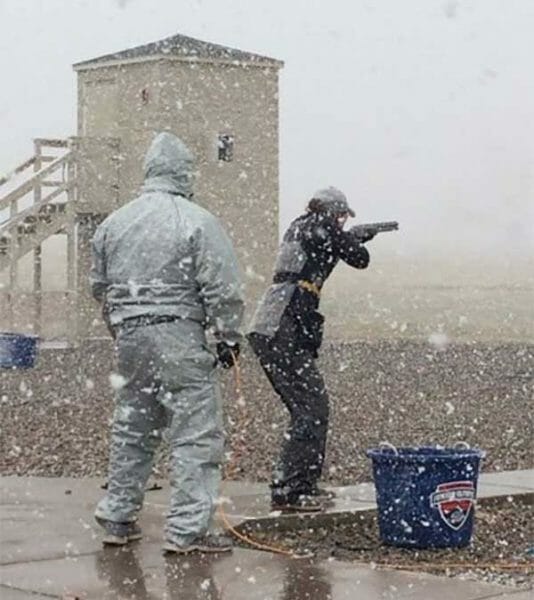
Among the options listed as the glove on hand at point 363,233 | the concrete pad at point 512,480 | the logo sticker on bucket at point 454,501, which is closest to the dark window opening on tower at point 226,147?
the concrete pad at point 512,480

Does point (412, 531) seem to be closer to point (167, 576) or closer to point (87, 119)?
point (167, 576)

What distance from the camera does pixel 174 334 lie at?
23.7ft

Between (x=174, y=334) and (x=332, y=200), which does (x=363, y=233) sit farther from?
(x=174, y=334)

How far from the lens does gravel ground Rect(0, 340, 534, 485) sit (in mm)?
12383

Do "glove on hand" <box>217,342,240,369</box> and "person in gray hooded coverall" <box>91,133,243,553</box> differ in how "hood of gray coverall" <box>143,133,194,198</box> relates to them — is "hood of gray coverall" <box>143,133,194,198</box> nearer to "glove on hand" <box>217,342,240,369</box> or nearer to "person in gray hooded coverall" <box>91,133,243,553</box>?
"person in gray hooded coverall" <box>91,133,243,553</box>

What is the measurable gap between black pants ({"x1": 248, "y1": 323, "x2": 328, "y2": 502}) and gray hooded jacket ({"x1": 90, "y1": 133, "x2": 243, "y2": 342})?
4.04 ft

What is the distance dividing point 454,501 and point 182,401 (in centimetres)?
134

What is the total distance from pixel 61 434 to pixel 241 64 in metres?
17.9

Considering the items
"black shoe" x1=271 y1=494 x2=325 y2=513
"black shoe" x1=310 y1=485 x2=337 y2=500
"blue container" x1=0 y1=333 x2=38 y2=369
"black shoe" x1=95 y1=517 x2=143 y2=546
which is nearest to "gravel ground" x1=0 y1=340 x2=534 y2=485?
"blue container" x1=0 y1=333 x2=38 y2=369

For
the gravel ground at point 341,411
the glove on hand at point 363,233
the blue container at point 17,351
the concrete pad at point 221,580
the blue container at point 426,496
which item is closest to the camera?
the concrete pad at point 221,580

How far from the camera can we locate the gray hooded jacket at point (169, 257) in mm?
7141

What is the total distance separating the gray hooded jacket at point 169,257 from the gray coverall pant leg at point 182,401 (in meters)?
0.10

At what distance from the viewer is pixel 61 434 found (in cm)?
1433

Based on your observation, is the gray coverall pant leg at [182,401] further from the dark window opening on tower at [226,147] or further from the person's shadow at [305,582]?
the dark window opening on tower at [226,147]
